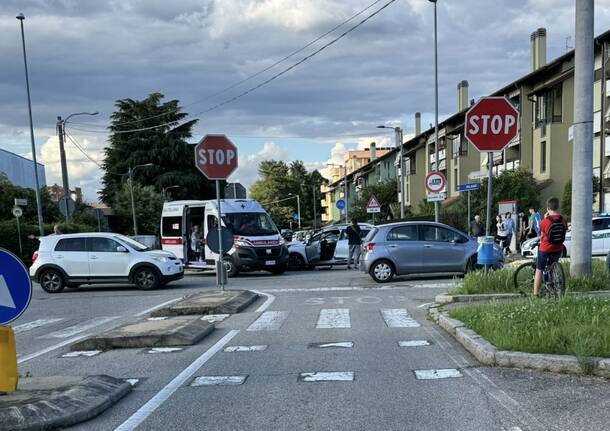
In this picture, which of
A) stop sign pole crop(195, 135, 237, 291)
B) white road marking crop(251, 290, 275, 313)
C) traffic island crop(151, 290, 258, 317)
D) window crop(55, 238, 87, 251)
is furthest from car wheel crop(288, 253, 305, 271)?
stop sign pole crop(195, 135, 237, 291)

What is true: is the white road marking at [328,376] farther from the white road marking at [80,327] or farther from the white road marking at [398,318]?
the white road marking at [80,327]

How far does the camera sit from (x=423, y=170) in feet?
190

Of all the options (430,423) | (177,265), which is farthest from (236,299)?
(430,423)

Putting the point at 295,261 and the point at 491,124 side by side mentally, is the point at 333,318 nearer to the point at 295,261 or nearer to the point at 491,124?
the point at 491,124

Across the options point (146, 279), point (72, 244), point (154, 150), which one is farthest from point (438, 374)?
point (154, 150)

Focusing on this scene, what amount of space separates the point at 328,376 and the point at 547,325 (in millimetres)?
2751

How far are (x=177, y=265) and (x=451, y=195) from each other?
38.1 meters

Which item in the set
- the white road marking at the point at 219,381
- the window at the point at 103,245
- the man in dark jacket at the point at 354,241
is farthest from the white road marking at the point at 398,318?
the window at the point at 103,245

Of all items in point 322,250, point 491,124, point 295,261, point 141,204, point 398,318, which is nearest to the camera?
point 491,124

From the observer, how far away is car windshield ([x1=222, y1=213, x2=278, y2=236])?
1888 cm

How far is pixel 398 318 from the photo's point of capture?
938 centimetres

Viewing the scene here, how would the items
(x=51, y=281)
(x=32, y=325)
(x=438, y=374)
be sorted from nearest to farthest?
(x=438, y=374) < (x=32, y=325) < (x=51, y=281)

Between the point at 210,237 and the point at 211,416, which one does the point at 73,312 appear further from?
the point at 211,416

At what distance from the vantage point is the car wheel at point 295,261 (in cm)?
2078
